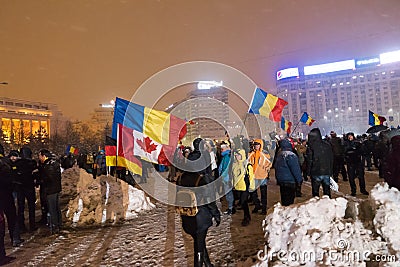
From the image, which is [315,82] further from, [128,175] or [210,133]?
[128,175]

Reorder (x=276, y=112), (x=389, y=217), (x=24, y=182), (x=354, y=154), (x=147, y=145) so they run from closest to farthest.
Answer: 1. (x=389, y=217)
2. (x=24, y=182)
3. (x=354, y=154)
4. (x=147, y=145)
5. (x=276, y=112)

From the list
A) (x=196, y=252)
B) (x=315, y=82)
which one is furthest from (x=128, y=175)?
(x=315, y=82)

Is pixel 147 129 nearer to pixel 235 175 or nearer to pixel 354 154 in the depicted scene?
pixel 235 175

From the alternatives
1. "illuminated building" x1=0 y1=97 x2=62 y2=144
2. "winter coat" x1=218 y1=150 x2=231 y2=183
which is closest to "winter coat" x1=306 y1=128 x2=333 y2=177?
Result: "winter coat" x1=218 y1=150 x2=231 y2=183

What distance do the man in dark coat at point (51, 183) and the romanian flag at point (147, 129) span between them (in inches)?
67.1

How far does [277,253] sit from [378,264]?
42.7 inches

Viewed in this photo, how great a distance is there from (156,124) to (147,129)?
1.03ft

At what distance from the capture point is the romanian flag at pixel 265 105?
488 inches

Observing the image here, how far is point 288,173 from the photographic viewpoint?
7125 mm

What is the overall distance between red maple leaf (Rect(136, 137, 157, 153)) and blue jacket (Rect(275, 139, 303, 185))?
411cm

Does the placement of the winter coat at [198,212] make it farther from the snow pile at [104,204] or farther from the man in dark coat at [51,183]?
the snow pile at [104,204]

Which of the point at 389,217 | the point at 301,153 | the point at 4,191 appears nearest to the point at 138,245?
the point at 4,191

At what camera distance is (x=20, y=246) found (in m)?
6.99

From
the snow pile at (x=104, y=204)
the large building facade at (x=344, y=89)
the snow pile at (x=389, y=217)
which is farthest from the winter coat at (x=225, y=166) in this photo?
the large building facade at (x=344, y=89)
